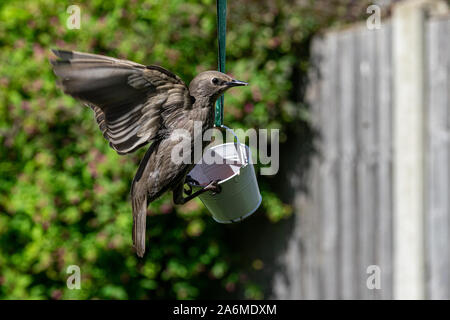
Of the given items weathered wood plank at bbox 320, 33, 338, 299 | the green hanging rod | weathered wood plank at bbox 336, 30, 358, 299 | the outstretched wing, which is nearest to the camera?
the outstretched wing

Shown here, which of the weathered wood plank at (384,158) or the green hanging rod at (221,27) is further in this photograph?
the weathered wood plank at (384,158)

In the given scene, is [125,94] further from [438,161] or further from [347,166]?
[347,166]

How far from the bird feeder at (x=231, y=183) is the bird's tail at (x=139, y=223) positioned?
0.73 feet

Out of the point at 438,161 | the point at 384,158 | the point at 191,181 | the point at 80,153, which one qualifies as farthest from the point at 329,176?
the point at 191,181

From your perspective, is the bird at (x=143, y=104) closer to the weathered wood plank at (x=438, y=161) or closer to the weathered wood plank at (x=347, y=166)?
the weathered wood plank at (x=438, y=161)

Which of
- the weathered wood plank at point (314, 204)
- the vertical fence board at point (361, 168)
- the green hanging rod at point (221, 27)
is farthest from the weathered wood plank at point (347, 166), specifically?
the green hanging rod at point (221, 27)

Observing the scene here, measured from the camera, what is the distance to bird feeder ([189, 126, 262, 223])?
1.88m

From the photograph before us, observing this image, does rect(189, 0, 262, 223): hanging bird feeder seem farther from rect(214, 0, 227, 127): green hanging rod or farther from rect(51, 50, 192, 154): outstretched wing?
rect(51, 50, 192, 154): outstretched wing

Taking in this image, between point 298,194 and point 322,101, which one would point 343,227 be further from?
point 322,101

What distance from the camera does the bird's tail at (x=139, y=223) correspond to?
170 cm

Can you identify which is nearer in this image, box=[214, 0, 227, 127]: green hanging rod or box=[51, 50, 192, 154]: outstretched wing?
box=[51, 50, 192, 154]: outstretched wing

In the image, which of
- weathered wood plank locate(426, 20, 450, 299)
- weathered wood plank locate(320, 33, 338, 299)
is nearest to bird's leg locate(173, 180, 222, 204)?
weathered wood plank locate(426, 20, 450, 299)

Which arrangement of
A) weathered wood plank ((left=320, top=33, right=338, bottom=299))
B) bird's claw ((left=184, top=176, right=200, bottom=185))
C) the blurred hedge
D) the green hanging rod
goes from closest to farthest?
the green hanging rod → bird's claw ((left=184, top=176, right=200, bottom=185)) → the blurred hedge → weathered wood plank ((left=320, top=33, right=338, bottom=299))

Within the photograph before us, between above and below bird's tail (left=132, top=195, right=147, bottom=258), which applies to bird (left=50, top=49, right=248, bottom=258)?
above
